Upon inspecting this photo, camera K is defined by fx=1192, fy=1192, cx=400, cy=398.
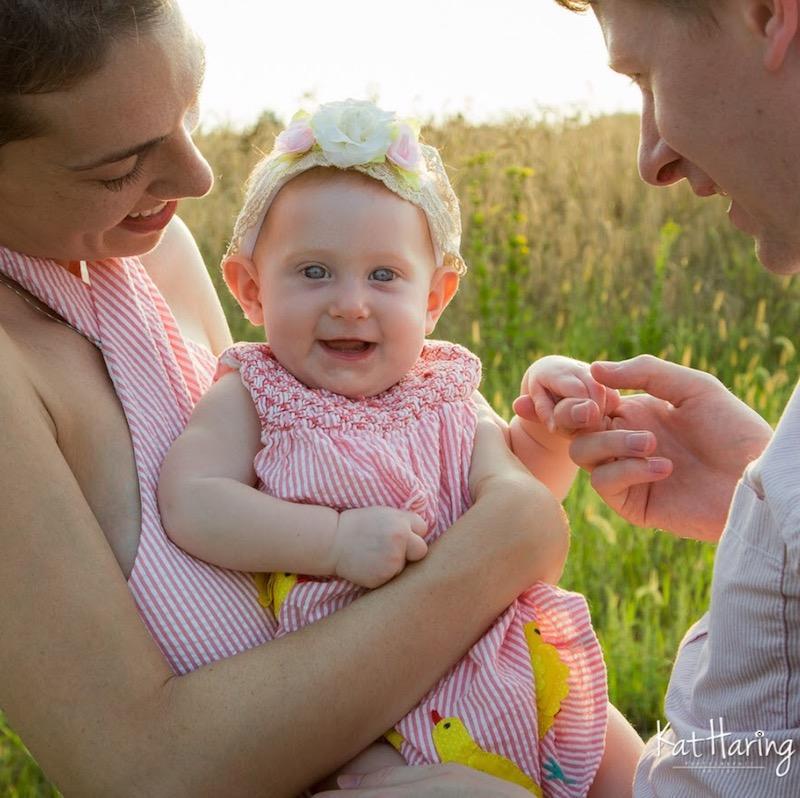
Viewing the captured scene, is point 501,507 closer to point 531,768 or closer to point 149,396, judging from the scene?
point 531,768

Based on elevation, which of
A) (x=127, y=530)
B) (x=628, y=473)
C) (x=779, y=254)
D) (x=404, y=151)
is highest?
(x=404, y=151)

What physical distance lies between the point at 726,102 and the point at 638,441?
31.9 inches

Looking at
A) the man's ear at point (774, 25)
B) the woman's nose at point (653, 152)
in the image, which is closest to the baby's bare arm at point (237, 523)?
the woman's nose at point (653, 152)

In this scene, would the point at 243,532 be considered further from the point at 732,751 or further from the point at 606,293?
the point at 606,293

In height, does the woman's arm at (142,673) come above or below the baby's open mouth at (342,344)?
below

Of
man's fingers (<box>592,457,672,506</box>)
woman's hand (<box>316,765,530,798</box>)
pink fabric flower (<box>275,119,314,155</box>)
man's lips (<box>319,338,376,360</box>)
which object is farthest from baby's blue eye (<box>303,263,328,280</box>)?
woman's hand (<box>316,765,530,798</box>)

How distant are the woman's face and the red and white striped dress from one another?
1.26ft

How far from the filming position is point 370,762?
216cm

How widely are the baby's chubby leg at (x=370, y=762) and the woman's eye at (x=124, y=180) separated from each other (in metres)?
1.15

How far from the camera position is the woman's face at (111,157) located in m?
2.16

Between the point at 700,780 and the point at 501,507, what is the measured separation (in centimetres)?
67

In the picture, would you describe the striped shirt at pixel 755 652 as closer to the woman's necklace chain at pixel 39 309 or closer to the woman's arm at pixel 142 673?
the woman's arm at pixel 142 673

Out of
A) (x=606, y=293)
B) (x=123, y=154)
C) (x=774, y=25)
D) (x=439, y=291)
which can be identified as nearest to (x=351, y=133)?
(x=439, y=291)

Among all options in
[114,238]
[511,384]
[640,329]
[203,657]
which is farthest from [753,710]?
[640,329]
